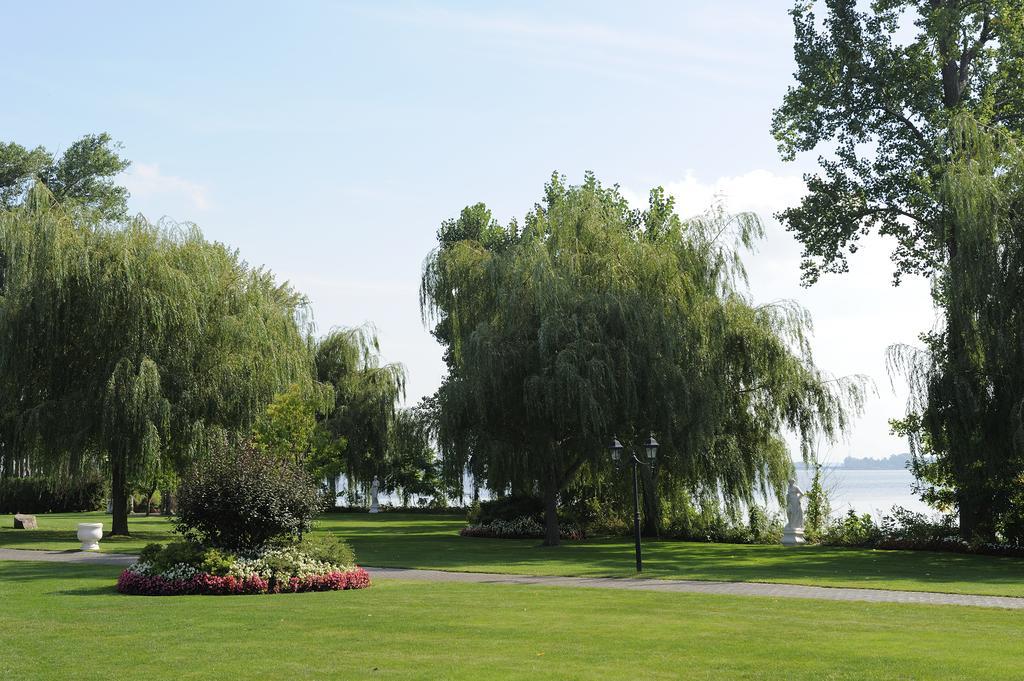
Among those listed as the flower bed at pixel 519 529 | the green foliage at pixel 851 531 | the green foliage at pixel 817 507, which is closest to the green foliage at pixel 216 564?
the flower bed at pixel 519 529

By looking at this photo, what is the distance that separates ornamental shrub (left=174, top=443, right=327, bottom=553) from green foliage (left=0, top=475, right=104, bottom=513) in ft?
97.6

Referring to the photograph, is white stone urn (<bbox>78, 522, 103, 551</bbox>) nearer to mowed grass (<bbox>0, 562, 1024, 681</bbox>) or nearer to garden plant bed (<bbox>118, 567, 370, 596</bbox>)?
mowed grass (<bbox>0, 562, 1024, 681</bbox>)

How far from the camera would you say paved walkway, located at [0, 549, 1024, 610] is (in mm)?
15680

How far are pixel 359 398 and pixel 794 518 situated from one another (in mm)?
21889

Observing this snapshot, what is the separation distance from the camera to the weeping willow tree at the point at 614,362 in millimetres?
26062

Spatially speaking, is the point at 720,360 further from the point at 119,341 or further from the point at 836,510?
the point at 119,341

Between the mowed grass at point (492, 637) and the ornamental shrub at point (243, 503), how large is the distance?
1.93 m

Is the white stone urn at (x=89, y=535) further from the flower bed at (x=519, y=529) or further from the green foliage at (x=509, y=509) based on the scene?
the green foliage at (x=509, y=509)

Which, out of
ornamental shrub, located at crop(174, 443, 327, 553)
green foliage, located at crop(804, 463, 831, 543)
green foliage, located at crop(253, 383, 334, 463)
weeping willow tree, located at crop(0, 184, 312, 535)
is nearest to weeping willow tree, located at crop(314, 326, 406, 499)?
green foliage, located at crop(253, 383, 334, 463)

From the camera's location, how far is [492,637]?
11539 mm

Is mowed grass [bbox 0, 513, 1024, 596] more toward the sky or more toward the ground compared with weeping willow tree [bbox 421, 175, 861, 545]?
more toward the ground

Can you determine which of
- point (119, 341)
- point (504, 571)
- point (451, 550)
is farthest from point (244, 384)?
point (504, 571)

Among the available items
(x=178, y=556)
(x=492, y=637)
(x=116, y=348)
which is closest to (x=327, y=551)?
(x=178, y=556)

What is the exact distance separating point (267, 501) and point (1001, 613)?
11.5 metres
